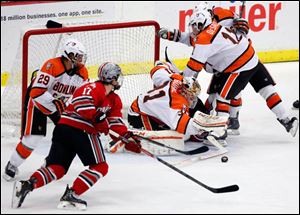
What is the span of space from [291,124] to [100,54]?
4.47 ft

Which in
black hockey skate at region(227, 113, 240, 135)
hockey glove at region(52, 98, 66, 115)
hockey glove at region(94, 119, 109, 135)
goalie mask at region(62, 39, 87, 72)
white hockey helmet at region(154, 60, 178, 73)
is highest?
goalie mask at region(62, 39, 87, 72)

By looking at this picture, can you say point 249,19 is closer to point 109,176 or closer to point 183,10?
point 183,10

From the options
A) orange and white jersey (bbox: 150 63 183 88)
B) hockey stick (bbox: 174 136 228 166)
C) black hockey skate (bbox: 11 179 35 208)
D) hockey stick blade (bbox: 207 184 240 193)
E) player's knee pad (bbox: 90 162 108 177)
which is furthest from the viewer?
orange and white jersey (bbox: 150 63 183 88)

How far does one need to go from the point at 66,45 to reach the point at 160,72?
993mm

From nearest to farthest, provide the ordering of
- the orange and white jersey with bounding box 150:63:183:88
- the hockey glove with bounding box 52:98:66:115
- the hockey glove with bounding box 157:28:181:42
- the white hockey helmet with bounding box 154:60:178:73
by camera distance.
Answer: the hockey glove with bounding box 52:98:66:115 < the orange and white jersey with bounding box 150:63:183:88 < the white hockey helmet with bounding box 154:60:178:73 < the hockey glove with bounding box 157:28:181:42

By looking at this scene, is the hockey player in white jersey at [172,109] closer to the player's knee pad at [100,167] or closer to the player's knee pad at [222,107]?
the player's knee pad at [222,107]

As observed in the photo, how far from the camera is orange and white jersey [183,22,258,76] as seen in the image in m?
7.41

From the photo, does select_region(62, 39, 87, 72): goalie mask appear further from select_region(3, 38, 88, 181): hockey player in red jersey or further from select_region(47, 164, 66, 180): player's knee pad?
select_region(47, 164, 66, 180): player's knee pad

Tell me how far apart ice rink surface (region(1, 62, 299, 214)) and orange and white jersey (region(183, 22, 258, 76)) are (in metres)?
0.51

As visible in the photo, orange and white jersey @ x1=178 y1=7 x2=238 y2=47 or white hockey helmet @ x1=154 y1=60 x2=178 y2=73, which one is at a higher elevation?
orange and white jersey @ x1=178 y1=7 x2=238 y2=47

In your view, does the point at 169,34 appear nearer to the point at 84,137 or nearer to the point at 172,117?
the point at 172,117

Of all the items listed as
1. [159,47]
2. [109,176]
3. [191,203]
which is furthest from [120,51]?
[191,203]

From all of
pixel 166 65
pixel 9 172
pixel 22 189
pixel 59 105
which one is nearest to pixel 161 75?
pixel 166 65

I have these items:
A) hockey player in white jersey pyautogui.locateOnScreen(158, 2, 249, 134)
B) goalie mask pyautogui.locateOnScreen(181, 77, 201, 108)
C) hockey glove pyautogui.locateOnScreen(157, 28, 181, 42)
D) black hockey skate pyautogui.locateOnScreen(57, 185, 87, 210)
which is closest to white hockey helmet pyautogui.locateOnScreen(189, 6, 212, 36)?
hockey player in white jersey pyautogui.locateOnScreen(158, 2, 249, 134)
